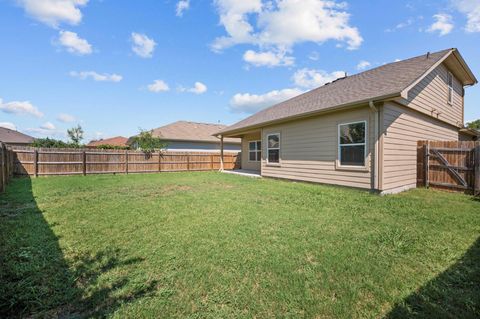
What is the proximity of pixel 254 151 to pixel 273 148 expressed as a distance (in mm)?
4979

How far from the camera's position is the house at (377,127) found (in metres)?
6.89

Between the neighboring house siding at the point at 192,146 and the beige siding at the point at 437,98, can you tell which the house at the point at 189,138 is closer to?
the neighboring house siding at the point at 192,146

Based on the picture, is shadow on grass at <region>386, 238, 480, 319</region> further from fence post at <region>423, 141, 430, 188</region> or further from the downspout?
fence post at <region>423, 141, 430, 188</region>

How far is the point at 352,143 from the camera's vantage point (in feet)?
24.9

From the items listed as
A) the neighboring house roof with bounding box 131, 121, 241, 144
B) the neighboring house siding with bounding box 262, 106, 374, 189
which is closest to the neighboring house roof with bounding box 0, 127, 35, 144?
the neighboring house roof with bounding box 131, 121, 241, 144

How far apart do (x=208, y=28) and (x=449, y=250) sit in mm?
13345

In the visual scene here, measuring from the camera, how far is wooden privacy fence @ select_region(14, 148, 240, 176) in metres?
12.1

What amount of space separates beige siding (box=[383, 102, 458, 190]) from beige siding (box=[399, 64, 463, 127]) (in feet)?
1.01

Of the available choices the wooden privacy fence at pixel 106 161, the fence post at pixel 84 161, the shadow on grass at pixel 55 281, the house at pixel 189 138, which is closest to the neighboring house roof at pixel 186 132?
the house at pixel 189 138

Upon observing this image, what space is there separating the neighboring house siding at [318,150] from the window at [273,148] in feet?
1.09

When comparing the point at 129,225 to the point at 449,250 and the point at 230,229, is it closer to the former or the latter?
the point at 230,229

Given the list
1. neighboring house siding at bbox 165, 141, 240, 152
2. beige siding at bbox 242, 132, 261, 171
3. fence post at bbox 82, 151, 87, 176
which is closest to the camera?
fence post at bbox 82, 151, 87, 176

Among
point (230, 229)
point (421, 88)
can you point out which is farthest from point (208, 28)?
point (230, 229)

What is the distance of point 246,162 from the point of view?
1731cm
